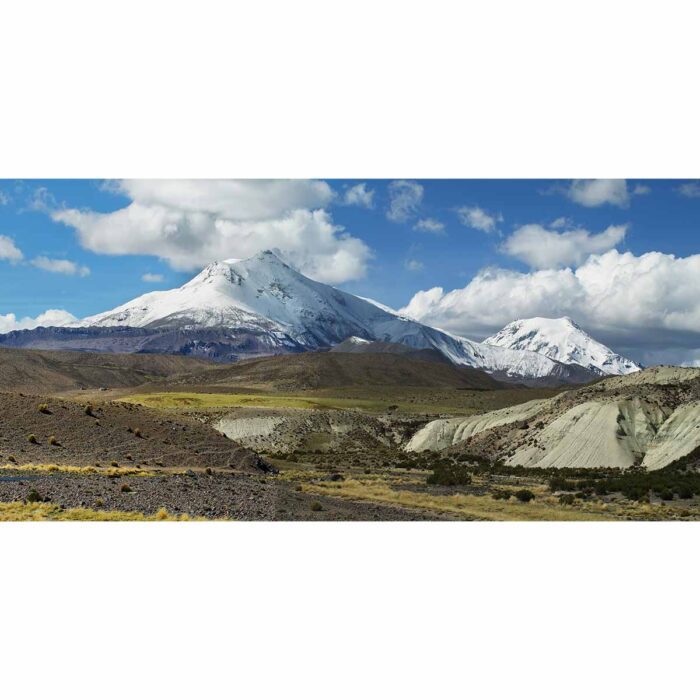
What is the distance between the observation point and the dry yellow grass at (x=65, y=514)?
21141 millimetres

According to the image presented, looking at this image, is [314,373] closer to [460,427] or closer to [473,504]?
[460,427]

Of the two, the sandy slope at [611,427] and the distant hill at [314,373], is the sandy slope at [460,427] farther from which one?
the distant hill at [314,373]

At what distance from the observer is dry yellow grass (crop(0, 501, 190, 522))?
2114 cm

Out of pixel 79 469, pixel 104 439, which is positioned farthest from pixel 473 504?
pixel 104 439

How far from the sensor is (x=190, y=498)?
2411 centimetres

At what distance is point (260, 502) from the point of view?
78.6ft

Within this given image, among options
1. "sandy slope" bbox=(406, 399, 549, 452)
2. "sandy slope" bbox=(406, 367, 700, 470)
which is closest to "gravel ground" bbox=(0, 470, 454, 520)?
"sandy slope" bbox=(406, 367, 700, 470)

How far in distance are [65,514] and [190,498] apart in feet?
13.0

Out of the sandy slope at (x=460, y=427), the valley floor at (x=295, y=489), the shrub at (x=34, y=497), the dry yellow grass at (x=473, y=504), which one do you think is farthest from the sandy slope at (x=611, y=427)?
the shrub at (x=34, y=497)

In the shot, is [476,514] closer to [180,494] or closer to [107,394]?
[180,494]

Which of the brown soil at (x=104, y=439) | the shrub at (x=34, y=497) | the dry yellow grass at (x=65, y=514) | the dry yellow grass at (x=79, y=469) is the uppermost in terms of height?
the brown soil at (x=104, y=439)

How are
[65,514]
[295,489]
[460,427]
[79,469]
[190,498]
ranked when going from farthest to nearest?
[460,427]
[79,469]
[295,489]
[190,498]
[65,514]

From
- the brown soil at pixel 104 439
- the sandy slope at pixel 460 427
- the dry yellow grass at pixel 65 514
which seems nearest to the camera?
the dry yellow grass at pixel 65 514

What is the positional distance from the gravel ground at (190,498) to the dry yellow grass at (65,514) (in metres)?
0.54
